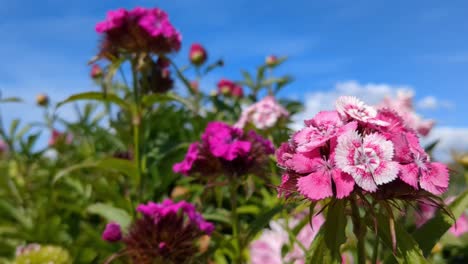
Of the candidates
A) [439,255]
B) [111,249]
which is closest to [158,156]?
[111,249]

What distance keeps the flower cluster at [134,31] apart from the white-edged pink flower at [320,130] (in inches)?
52.6

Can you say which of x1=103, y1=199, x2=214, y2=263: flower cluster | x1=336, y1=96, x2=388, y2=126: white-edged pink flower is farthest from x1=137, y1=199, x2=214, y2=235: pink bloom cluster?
x1=336, y1=96, x2=388, y2=126: white-edged pink flower

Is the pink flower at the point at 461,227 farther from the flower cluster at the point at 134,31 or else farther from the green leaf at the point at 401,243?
the flower cluster at the point at 134,31

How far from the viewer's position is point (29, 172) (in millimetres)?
3760

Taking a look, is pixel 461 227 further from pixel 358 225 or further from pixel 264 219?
pixel 358 225

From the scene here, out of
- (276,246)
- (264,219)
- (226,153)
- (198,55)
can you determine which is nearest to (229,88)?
(198,55)

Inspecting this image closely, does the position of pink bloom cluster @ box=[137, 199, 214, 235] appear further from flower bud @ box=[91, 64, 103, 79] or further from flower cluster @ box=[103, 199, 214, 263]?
flower bud @ box=[91, 64, 103, 79]

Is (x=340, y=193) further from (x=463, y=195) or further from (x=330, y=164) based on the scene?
(x=463, y=195)

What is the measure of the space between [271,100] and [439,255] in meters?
1.17

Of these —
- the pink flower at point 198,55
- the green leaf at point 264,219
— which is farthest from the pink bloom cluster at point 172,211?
the pink flower at point 198,55

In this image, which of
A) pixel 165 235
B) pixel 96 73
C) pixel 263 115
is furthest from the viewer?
pixel 96 73

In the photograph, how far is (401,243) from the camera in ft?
3.42

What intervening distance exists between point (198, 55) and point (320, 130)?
3736 mm

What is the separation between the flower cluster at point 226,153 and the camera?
1788 millimetres
